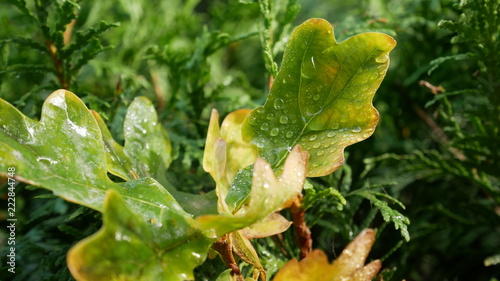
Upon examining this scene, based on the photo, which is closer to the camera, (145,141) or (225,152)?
(225,152)

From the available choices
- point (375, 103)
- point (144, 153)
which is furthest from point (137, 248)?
point (375, 103)

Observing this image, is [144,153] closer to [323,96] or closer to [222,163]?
[222,163]

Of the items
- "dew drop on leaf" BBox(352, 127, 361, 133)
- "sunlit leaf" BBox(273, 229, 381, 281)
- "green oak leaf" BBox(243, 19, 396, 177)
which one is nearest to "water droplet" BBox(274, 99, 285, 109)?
"green oak leaf" BBox(243, 19, 396, 177)

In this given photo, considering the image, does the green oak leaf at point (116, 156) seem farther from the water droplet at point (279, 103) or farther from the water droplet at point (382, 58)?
the water droplet at point (382, 58)

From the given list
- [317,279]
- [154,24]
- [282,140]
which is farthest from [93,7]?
[317,279]

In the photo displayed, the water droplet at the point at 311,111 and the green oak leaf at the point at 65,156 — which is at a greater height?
the green oak leaf at the point at 65,156

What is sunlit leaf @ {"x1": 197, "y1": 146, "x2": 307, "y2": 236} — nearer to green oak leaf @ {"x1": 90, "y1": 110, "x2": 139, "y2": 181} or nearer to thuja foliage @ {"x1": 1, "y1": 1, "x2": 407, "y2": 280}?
thuja foliage @ {"x1": 1, "y1": 1, "x2": 407, "y2": 280}

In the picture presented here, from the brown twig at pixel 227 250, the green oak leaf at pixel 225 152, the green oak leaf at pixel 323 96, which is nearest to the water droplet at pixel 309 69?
the green oak leaf at pixel 323 96

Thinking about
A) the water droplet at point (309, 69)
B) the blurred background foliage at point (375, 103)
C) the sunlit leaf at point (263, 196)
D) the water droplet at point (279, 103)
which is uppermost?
the water droplet at point (309, 69)
